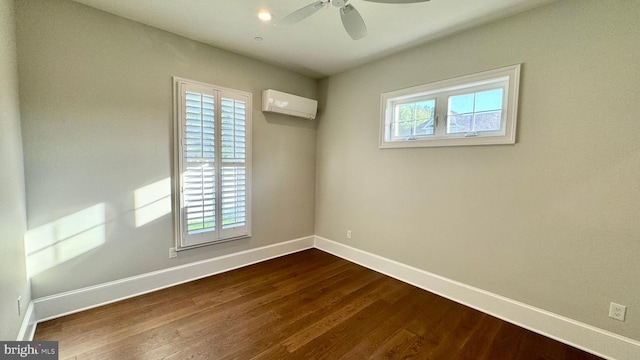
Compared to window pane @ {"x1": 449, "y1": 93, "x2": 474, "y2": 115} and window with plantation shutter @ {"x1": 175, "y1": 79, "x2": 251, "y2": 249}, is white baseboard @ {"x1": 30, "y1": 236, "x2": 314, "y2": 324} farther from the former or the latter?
window pane @ {"x1": 449, "y1": 93, "x2": 474, "y2": 115}

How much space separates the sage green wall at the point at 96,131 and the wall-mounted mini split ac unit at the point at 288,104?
0.55 metres

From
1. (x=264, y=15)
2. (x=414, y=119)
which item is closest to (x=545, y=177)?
(x=414, y=119)

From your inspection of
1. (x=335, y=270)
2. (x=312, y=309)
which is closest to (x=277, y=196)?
(x=335, y=270)

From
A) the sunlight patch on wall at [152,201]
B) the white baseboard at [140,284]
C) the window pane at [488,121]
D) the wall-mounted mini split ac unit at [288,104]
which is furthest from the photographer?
the wall-mounted mini split ac unit at [288,104]

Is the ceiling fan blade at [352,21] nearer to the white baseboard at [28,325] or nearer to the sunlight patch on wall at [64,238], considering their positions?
the sunlight patch on wall at [64,238]

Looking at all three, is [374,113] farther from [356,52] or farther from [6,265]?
[6,265]

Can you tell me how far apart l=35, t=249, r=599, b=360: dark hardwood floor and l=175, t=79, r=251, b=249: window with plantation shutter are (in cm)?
67

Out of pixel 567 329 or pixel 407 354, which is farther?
pixel 567 329

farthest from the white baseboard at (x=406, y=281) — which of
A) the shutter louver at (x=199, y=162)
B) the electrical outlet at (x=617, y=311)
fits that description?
the shutter louver at (x=199, y=162)

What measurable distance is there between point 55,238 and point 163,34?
7.11ft

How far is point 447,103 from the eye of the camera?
8.76ft

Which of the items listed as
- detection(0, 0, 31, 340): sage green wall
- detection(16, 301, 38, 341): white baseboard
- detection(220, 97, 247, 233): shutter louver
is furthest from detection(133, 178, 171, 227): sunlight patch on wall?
detection(16, 301, 38, 341): white baseboard

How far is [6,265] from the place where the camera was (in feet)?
4.94

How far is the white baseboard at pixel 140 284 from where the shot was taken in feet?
7.02
